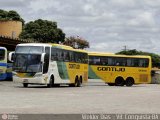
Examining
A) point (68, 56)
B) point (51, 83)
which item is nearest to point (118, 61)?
point (68, 56)

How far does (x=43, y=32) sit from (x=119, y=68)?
153 ft

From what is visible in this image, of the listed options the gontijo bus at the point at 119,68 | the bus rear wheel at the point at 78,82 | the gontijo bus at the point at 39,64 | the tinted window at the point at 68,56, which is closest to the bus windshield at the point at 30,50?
the gontijo bus at the point at 39,64

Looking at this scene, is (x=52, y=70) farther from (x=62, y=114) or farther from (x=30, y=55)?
(x=62, y=114)

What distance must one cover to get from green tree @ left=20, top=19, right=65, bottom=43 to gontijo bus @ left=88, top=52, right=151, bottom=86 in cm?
4411

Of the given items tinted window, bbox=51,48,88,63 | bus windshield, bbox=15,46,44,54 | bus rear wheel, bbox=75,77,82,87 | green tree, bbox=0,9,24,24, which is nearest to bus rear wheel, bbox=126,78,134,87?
tinted window, bbox=51,48,88,63

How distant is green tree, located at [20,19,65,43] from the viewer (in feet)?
302

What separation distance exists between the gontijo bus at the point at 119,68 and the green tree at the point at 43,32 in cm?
4411

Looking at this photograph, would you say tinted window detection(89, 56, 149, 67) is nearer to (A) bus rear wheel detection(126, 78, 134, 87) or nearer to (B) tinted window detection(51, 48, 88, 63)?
(A) bus rear wheel detection(126, 78, 134, 87)

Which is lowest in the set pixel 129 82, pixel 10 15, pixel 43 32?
pixel 129 82

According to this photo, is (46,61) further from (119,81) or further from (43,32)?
(43,32)

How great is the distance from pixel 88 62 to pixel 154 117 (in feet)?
102

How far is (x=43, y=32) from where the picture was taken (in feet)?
305

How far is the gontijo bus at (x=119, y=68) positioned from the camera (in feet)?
155

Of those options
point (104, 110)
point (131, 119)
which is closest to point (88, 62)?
point (104, 110)
